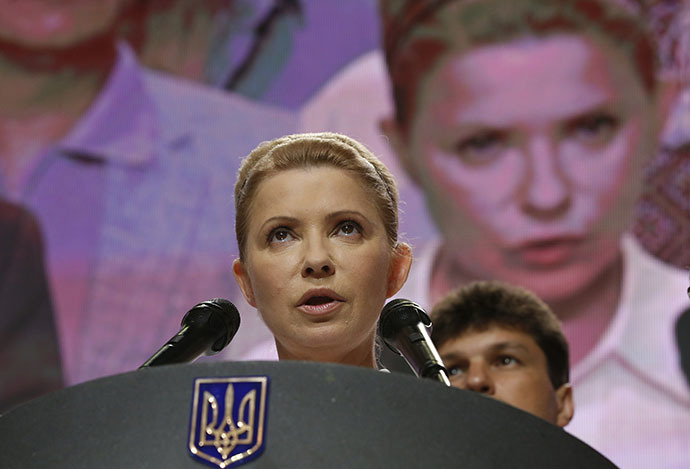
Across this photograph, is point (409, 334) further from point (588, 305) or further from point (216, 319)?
point (588, 305)

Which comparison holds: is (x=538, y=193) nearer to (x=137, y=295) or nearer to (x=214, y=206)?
(x=214, y=206)

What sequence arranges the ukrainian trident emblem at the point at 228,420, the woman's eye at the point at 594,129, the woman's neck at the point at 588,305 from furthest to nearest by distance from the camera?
the woman's eye at the point at 594,129
the woman's neck at the point at 588,305
the ukrainian trident emblem at the point at 228,420

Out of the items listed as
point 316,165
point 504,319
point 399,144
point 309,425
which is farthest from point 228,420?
point 399,144

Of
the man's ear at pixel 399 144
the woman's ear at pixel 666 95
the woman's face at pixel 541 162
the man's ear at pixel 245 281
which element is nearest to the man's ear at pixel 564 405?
the man's ear at pixel 245 281

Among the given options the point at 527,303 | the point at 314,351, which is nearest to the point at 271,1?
the point at 527,303

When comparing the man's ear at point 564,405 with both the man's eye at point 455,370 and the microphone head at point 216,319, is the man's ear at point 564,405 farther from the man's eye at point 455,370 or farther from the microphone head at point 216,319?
the microphone head at point 216,319

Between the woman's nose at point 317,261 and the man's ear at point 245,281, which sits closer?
the woman's nose at point 317,261

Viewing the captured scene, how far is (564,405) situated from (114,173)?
7.40 ft

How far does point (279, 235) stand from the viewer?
1254 millimetres

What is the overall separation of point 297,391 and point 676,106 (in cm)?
301

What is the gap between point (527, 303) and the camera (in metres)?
2.00

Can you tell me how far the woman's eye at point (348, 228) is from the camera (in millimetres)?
1249

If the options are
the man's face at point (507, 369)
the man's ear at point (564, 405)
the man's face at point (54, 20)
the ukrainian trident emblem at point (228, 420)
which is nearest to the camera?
the ukrainian trident emblem at point (228, 420)

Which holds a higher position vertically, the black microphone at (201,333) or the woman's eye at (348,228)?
the woman's eye at (348,228)
